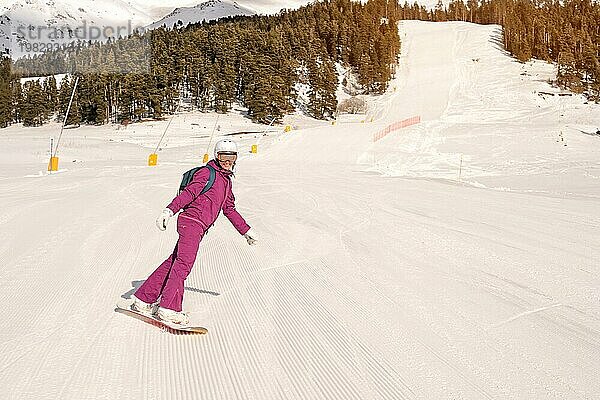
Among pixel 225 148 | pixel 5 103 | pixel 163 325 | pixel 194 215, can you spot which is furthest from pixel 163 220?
pixel 5 103

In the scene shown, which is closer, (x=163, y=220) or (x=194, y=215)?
(x=163, y=220)

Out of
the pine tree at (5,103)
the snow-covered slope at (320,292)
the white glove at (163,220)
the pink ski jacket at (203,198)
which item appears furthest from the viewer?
the pine tree at (5,103)

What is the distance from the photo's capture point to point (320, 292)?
228 inches

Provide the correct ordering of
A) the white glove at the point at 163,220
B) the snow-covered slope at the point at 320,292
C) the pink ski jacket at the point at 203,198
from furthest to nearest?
1. the pink ski jacket at the point at 203,198
2. the white glove at the point at 163,220
3. the snow-covered slope at the point at 320,292

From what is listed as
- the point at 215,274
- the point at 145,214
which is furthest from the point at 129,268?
the point at 145,214

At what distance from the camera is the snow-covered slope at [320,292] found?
148 inches

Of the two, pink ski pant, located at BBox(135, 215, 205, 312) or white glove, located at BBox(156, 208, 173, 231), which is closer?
white glove, located at BBox(156, 208, 173, 231)

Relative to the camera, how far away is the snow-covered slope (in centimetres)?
375

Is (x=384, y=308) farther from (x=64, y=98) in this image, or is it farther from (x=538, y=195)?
(x=64, y=98)

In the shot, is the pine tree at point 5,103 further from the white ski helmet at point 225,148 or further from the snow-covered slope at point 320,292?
the white ski helmet at point 225,148

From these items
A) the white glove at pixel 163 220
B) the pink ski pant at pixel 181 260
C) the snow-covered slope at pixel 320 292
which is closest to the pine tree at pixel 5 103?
the snow-covered slope at pixel 320 292

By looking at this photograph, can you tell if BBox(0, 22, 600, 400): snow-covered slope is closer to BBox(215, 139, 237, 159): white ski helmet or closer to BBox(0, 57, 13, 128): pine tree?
BBox(215, 139, 237, 159): white ski helmet

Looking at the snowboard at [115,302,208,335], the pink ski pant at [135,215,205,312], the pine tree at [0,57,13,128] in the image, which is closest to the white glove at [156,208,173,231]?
the pink ski pant at [135,215,205,312]

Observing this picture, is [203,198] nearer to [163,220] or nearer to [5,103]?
[163,220]
